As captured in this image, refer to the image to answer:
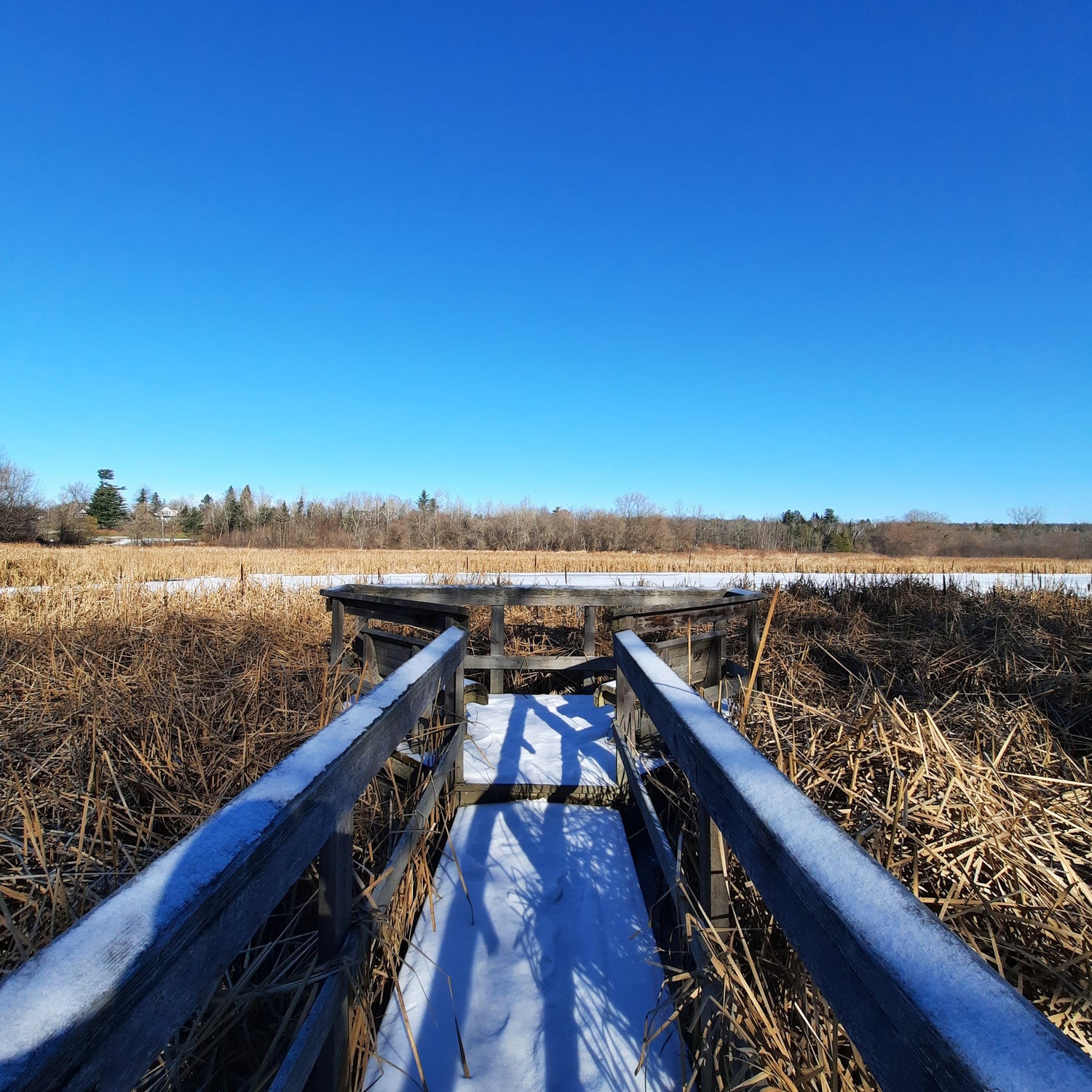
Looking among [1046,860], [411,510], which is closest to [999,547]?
[411,510]

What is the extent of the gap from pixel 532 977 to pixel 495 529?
5493 centimetres

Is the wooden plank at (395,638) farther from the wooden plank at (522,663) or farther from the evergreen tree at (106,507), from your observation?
the evergreen tree at (106,507)

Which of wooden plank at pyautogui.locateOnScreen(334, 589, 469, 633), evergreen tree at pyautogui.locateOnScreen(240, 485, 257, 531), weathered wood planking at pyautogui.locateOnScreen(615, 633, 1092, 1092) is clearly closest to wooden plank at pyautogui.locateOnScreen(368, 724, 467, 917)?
wooden plank at pyautogui.locateOnScreen(334, 589, 469, 633)

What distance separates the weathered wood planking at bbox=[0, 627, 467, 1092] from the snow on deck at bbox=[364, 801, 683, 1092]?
92 centimetres

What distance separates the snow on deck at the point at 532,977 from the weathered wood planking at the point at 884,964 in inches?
27.5

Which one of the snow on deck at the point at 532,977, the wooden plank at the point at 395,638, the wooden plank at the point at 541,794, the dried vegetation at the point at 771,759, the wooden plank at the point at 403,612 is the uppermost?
the wooden plank at the point at 403,612

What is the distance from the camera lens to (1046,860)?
169 cm

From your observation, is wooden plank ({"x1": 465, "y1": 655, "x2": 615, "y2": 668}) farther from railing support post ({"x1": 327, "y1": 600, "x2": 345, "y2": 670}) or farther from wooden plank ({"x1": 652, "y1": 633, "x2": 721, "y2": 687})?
railing support post ({"x1": 327, "y1": 600, "x2": 345, "y2": 670})

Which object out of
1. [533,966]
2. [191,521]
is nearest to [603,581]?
[533,966]

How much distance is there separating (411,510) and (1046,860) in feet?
220

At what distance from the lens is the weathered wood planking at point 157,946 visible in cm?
58

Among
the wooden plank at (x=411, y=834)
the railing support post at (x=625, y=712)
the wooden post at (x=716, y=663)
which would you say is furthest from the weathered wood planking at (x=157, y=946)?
the wooden post at (x=716, y=663)

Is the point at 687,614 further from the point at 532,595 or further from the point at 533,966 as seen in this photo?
the point at 533,966

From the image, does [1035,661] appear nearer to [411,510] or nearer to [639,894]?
[639,894]
